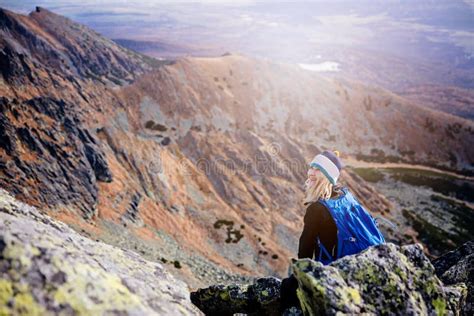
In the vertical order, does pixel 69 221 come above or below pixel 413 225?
above

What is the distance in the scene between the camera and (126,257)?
8.44 m

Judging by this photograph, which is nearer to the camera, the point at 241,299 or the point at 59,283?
the point at 59,283

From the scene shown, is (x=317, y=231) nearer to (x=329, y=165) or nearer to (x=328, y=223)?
(x=328, y=223)

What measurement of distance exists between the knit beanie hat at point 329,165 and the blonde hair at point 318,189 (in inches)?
3.5

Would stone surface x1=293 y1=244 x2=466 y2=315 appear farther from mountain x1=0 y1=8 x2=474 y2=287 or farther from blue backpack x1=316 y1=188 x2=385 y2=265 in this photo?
mountain x1=0 y1=8 x2=474 y2=287

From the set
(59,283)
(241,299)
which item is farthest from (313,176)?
(59,283)

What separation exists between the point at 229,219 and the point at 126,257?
4956 cm

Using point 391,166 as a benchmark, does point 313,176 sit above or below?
above

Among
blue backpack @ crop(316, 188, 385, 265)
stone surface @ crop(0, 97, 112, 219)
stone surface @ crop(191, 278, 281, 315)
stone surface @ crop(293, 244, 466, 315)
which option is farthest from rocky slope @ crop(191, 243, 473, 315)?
stone surface @ crop(0, 97, 112, 219)

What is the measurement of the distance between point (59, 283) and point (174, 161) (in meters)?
61.4

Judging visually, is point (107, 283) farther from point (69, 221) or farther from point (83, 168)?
point (83, 168)

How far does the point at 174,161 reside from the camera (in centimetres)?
6562

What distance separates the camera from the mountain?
3822 cm

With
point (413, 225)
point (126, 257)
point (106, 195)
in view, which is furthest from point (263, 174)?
point (126, 257)
